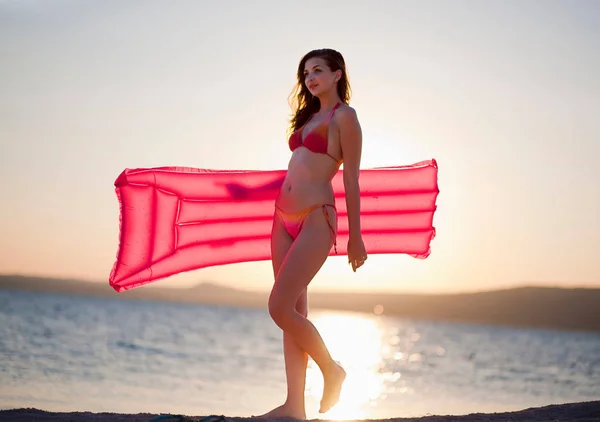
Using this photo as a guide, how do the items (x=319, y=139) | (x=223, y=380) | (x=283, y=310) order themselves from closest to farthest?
(x=283, y=310) < (x=319, y=139) < (x=223, y=380)

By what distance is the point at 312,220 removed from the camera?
16.5ft

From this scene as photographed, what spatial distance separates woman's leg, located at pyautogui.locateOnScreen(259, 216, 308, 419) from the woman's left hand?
0.37 meters

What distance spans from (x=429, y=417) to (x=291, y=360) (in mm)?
921

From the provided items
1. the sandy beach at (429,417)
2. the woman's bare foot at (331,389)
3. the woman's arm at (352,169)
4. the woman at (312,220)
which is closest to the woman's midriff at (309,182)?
the woman at (312,220)

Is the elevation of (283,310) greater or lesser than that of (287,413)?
greater

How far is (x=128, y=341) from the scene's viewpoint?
75.1 ft

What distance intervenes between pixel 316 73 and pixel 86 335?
20.4m

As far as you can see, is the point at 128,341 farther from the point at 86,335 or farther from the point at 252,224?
the point at 252,224

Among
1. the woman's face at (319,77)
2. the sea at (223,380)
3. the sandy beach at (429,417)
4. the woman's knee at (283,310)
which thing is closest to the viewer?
the sandy beach at (429,417)

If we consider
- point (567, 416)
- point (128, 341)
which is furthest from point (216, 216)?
point (128, 341)

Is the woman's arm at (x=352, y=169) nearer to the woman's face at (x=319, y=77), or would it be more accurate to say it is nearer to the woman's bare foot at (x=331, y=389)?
the woman's face at (x=319, y=77)

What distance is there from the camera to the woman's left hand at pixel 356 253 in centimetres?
505

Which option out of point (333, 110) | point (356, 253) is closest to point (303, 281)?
point (356, 253)

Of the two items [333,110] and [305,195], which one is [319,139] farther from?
[305,195]
